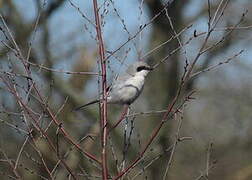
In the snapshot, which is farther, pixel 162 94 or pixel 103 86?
pixel 162 94

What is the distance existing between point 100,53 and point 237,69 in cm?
737

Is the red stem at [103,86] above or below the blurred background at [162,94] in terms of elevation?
below

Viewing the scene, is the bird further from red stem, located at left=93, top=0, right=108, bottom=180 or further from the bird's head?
red stem, located at left=93, top=0, right=108, bottom=180

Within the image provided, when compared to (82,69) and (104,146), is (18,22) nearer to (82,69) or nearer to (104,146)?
(82,69)

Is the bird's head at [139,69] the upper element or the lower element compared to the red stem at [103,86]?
upper

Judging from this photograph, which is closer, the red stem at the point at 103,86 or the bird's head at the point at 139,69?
the red stem at the point at 103,86

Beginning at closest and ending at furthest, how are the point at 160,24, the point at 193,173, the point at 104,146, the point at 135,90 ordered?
the point at 104,146 → the point at 135,90 → the point at 160,24 → the point at 193,173

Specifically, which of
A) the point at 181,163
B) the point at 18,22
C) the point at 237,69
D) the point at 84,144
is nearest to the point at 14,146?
the point at 84,144

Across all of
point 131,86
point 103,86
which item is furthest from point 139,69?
point 103,86

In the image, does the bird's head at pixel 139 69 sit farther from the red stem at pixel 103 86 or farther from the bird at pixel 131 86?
the red stem at pixel 103 86

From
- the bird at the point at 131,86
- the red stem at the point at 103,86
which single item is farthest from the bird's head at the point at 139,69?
the red stem at the point at 103,86

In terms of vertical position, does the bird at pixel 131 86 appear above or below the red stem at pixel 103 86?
above

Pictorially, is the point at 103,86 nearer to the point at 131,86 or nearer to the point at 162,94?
the point at 131,86

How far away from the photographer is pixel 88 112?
24.7 ft
